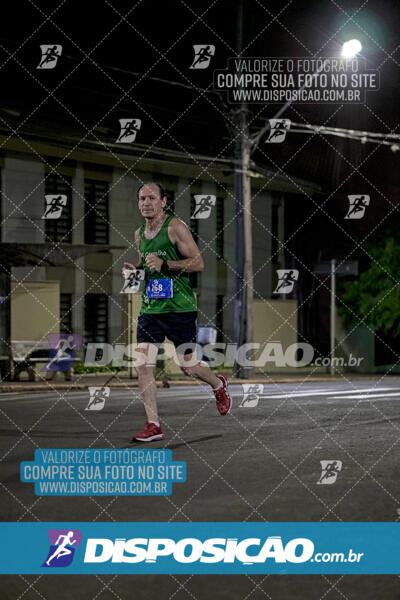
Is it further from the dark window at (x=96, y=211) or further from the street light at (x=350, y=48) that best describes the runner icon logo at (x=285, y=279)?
the street light at (x=350, y=48)

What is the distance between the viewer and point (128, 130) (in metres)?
31.0

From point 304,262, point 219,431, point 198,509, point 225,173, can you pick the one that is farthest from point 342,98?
point 198,509

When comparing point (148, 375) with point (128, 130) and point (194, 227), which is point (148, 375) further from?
point (194, 227)

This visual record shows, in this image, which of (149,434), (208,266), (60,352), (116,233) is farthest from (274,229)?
(149,434)

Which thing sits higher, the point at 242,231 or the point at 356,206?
the point at 356,206

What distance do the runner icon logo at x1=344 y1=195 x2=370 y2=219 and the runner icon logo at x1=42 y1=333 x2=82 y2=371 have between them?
12.8m

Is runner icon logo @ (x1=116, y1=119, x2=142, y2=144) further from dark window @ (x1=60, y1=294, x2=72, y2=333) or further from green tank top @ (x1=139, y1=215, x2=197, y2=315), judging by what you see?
green tank top @ (x1=139, y1=215, x2=197, y2=315)

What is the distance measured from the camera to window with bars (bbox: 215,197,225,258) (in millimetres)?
34688

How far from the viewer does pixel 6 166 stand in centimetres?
2778

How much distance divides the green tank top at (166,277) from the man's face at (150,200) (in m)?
0.20

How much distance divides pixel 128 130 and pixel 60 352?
897 cm

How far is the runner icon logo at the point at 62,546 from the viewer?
489 centimetres

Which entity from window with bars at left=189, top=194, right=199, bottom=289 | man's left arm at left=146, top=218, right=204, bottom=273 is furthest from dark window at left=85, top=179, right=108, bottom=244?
man's left arm at left=146, top=218, right=204, bottom=273
